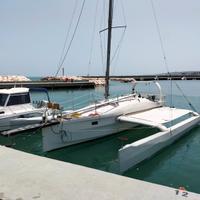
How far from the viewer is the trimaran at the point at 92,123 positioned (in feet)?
38.3

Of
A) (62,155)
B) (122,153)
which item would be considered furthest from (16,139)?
(122,153)

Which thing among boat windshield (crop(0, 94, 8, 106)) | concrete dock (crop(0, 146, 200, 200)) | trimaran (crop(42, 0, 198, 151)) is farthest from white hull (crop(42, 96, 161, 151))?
concrete dock (crop(0, 146, 200, 200))

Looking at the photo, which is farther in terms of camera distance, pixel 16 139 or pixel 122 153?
pixel 16 139

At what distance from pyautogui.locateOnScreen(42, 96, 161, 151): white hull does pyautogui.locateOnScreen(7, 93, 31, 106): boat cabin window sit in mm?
4463

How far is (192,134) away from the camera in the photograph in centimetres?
1487

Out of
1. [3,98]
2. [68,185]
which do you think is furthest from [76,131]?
[68,185]

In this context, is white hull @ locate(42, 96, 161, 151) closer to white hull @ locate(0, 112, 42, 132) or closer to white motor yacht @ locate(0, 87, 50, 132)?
white motor yacht @ locate(0, 87, 50, 132)

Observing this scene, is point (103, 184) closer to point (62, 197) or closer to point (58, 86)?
point (62, 197)

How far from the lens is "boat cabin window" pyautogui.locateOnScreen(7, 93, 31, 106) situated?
51.3 ft

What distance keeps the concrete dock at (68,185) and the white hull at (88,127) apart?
511 cm

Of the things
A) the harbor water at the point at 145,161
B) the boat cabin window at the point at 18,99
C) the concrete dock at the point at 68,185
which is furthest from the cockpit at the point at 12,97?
the concrete dock at the point at 68,185

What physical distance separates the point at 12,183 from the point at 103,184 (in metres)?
1.63

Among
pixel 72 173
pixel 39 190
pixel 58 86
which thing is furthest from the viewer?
pixel 58 86

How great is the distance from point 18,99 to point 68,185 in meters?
11.5
